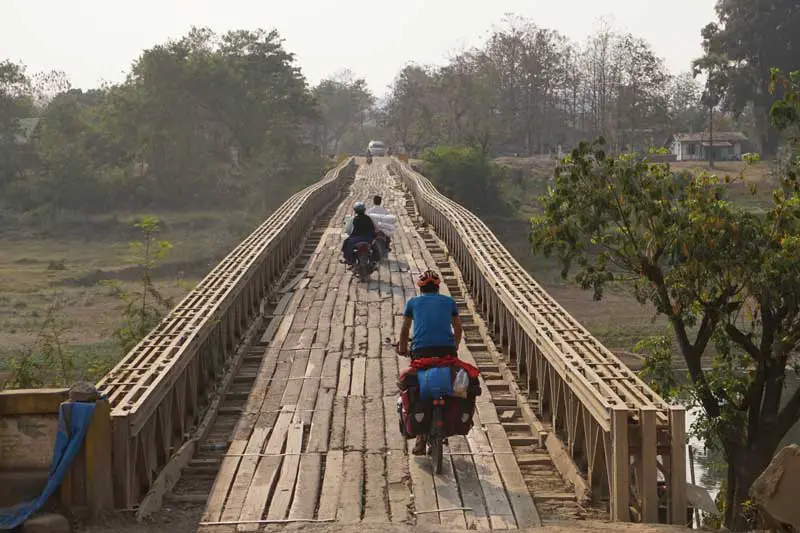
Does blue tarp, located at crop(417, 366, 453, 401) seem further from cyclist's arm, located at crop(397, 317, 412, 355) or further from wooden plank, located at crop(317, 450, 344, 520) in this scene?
wooden plank, located at crop(317, 450, 344, 520)

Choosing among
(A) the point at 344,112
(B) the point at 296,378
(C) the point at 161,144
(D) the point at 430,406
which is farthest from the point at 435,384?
(A) the point at 344,112

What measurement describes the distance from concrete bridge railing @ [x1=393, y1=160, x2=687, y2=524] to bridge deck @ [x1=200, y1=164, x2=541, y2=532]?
569mm

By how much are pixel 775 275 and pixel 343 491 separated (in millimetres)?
8399

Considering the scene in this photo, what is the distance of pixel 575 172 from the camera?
17734mm

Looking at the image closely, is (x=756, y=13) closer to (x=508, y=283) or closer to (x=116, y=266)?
(x=116, y=266)

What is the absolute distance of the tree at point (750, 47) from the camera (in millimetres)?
72562

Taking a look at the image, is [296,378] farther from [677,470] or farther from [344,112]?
[344,112]

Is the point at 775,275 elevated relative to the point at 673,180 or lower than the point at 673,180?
lower

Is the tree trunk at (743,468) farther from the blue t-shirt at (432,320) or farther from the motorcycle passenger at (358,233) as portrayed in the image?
the blue t-shirt at (432,320)

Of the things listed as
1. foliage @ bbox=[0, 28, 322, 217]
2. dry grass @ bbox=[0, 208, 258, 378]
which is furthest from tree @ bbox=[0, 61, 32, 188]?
dry grass @ bbox=[0, 208, 258, 378]

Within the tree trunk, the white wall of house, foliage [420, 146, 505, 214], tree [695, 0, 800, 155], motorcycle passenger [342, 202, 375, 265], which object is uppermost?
tree [695, 0, 800, 155]

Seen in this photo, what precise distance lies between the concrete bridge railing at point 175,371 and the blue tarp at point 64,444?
252mm

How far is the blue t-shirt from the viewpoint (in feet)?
31.3

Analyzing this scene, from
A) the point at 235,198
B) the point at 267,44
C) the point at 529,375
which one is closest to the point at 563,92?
the point at 267,44
